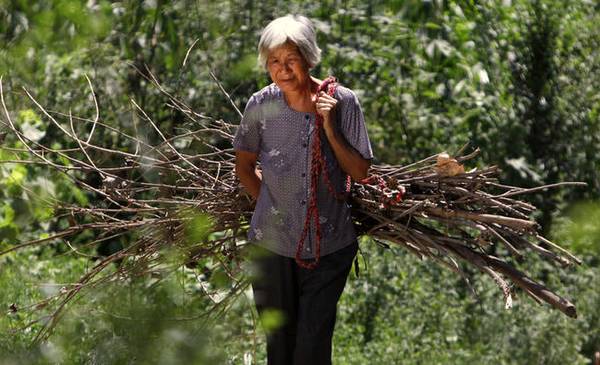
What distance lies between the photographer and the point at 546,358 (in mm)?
6812

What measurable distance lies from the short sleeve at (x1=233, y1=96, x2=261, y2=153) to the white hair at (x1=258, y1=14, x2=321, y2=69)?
0.67ft

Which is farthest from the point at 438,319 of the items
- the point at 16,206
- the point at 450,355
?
the point at 16,206

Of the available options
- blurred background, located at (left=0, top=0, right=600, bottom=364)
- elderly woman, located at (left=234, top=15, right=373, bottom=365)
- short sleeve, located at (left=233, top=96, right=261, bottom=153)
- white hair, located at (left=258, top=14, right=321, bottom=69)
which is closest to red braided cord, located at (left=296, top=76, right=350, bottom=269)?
elderly woman, located at (left=234, top=15, right=373, bottom=365)

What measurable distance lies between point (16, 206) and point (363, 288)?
2109mm

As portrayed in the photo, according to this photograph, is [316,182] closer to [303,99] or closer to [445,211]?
[303,99]

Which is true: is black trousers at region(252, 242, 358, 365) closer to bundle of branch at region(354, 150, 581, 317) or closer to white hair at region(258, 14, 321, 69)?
bundle of branch at region(354, 150, 581, 317)

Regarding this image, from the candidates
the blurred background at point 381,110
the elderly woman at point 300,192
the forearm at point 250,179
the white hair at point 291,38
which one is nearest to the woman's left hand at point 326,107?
the elderly woman at point 300,192

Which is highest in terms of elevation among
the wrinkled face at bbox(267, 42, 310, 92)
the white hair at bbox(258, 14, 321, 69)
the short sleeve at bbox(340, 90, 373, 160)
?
the white hair at bbox(258, 14, 321, 69)

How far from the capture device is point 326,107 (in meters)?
3.56

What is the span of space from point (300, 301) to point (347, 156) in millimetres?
487

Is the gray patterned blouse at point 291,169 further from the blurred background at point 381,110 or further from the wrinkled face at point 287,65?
the blurred background at point 381,110

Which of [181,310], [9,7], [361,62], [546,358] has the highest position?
[181,310]

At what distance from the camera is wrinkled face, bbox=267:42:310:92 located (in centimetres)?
358

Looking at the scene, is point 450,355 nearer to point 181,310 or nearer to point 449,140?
point 449,140
